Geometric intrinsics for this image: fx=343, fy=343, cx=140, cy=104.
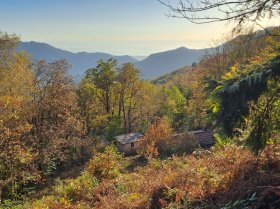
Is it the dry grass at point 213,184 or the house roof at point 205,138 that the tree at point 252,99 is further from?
the house roof at point 205,138

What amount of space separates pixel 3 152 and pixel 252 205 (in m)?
17.9

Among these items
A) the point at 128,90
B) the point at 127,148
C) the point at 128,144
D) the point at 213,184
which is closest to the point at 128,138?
the point at 128,144

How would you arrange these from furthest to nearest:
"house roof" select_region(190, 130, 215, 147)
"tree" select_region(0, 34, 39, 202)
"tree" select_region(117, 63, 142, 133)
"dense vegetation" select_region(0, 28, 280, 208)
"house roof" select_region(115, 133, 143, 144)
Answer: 1. "tree" select_region(117, 63, 142, 133)
2. "house roof" select_region(115, 133, 143, 144)
3. "house roof" select_region(190, 130, 215, 147)
4. "tree" select_region(0, 34, 39, 202)
5. "dense vegetation" select_region(0, 28, 280, 208)

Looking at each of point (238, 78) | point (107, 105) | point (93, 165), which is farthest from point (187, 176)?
point (107, 105)

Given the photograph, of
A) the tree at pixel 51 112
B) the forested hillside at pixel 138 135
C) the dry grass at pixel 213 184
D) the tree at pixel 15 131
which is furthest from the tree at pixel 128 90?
the dry grass at pixel 213 184

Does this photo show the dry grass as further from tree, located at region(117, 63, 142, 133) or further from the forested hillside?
tree, located at region(117, 63, 142, 133)

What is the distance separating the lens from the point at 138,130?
49438 millimetres

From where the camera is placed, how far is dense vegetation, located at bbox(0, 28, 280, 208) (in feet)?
30.0

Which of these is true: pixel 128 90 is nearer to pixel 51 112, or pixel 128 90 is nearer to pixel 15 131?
pixel 51 112

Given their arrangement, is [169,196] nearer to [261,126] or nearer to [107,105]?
[261,126]

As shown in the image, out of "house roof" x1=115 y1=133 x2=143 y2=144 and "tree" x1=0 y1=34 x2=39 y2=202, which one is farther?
"house roof" x1=115 y1=133 x2=143 y2=144

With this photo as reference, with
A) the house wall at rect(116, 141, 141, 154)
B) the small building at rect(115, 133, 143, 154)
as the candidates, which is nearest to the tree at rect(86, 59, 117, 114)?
the small building at rect(115, 133, 143, 154)

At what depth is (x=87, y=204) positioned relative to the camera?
13.8m

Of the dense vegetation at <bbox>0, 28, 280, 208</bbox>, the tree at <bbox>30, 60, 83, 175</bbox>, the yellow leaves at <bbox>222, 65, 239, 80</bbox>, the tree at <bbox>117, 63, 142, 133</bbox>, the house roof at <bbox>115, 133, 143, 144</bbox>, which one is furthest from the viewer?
the tree at <bbox>117, 63, 142, 133</bbox>
